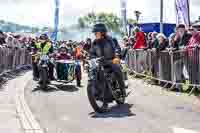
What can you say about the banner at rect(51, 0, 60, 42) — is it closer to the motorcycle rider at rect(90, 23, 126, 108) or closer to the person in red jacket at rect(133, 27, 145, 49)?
the person in red jacket at rect(133, 27, 145, 49)

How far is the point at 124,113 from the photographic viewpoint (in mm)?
12859

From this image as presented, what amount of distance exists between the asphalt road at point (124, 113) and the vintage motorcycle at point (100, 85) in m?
0.27

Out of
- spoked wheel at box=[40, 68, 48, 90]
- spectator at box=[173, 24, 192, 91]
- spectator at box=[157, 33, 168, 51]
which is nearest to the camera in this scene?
spectator at box=[173, 24, 192, 91]

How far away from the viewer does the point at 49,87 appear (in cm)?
1978

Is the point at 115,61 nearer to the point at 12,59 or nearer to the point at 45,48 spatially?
the point at 45,48

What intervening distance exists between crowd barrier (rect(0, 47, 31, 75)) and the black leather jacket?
1002cm

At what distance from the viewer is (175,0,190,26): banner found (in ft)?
72.9

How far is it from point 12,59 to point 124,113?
49.8 feet

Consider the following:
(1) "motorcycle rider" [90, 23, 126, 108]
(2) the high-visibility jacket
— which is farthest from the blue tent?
(1) "motorcycle rider" [90, 23, 126, 108]

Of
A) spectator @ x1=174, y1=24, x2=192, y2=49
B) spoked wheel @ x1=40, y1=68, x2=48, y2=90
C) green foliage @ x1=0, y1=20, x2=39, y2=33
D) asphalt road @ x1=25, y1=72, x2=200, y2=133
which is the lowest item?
asphalt road @ x1=25, y1=72, x2=200, y2=133

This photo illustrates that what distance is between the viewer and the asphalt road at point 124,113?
10.7 meters

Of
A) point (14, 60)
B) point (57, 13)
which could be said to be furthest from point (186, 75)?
point (57, 13)

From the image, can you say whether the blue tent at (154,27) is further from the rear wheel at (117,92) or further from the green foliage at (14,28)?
the rear wheel at (117,92)

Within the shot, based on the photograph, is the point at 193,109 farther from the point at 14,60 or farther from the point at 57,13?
the point at 57,13
